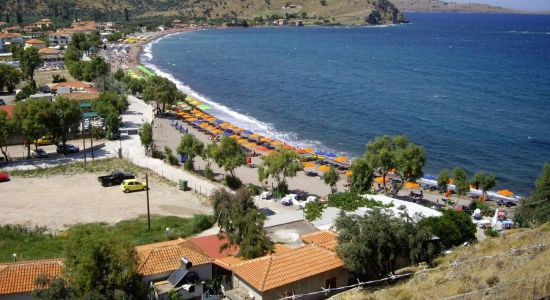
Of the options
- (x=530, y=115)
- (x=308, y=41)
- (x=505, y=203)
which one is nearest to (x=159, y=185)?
(x=505, y=203)

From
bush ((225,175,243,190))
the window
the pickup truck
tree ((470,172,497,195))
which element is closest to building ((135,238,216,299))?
the window

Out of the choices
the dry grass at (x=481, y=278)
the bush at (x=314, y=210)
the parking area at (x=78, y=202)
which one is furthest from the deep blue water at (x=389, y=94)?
Result: the dry grass at (x=481, y=278)

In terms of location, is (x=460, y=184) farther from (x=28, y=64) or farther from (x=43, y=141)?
(x=28, y=64)

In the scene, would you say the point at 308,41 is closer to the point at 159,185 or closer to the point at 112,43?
the point at 112,43

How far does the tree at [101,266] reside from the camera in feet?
49.1

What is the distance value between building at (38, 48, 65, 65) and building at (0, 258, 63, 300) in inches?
2870

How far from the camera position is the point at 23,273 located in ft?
58.2

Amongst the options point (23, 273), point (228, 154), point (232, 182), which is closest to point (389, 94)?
point (228, 154)

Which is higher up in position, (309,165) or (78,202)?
(78,202)

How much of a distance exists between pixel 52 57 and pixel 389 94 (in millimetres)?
52658

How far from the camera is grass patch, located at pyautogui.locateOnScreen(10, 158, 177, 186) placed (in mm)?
34469

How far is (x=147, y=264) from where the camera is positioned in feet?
61.5

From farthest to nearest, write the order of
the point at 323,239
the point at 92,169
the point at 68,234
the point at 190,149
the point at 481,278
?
the point at 190,149, the point at 92,169, the point at 68,234, the point at 323,239, the point at 481,278

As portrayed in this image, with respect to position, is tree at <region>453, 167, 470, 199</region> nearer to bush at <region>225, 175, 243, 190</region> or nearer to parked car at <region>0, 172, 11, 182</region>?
bush at <region>225, 175, 243, 190</region>
